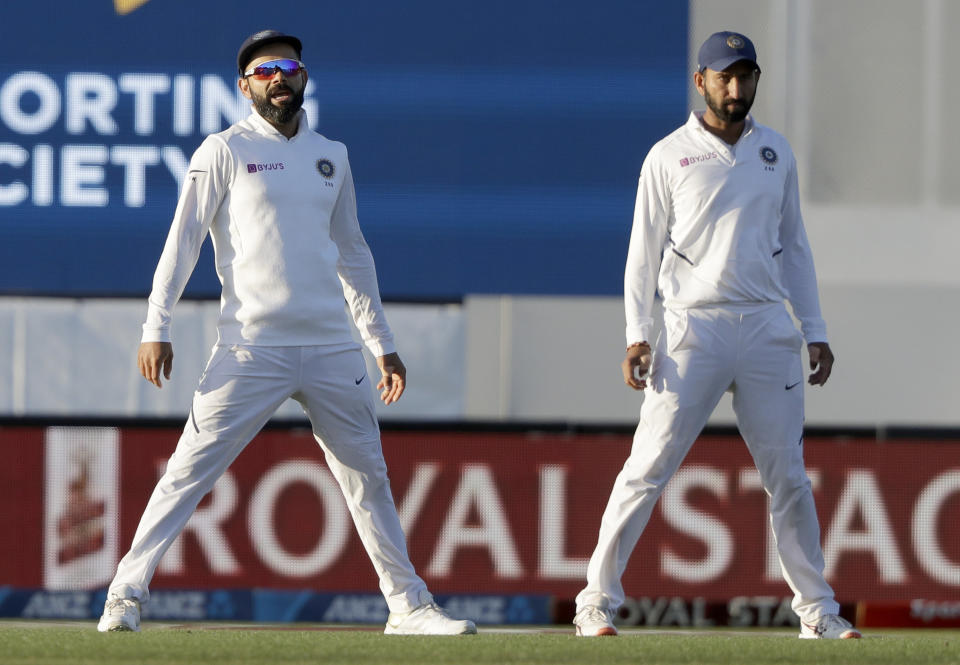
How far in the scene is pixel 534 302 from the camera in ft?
29.3

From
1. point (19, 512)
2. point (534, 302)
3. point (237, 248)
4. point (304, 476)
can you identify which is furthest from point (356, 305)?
point (534, 302)

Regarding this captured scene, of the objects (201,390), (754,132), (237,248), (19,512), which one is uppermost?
(754,132)

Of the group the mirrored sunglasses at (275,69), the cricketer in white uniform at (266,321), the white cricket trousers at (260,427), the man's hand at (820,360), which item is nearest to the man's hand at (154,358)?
the cricketer in white uniform at (266,321)

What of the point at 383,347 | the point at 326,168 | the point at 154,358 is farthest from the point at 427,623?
the point at 326,168

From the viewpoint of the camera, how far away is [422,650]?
3.87 meters

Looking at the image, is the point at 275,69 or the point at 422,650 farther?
the point at 275,69

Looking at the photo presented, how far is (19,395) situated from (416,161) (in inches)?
104

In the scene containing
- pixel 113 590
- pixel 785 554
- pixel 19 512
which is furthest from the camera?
pixel 19 512

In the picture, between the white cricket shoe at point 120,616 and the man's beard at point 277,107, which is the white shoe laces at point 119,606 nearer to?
the white cricket shoe at point 120,616

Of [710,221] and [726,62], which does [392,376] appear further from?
[726,62]

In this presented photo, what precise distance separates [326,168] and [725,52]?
1134 mm

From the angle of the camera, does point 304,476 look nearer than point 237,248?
No

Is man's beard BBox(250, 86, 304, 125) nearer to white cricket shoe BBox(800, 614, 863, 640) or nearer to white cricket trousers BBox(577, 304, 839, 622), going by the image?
white cricket trousers BBox(577, 304, 839, 622)

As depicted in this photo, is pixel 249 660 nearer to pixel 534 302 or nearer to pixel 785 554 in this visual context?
pixel 785 554
